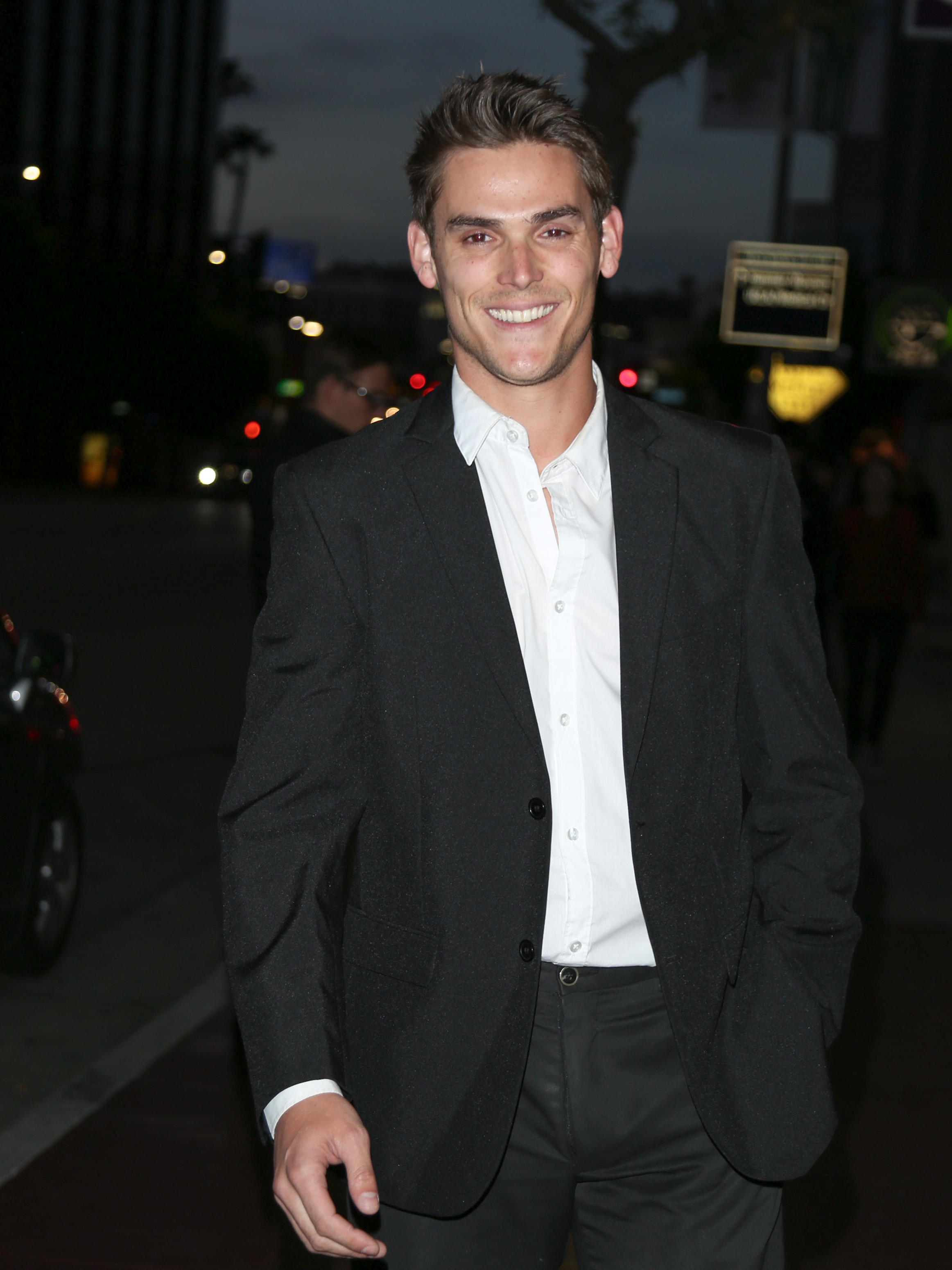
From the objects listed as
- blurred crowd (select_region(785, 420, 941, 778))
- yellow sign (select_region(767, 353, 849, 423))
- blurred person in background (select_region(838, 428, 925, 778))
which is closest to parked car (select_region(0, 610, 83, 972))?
blurred crowd (select_region(785, 420, 941, 778))

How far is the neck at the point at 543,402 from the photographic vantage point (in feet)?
7.60

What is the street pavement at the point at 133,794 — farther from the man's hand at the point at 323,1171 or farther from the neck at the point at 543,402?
the neck at the point at 543,402

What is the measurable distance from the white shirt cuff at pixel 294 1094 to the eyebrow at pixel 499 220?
1162mm

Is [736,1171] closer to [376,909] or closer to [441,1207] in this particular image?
[441,1207]

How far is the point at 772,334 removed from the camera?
19.9 meters

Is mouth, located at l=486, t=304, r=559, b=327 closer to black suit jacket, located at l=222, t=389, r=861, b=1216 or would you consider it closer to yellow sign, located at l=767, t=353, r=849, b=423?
black suit jacket, located at l=222, t=389, r=861, b=1216

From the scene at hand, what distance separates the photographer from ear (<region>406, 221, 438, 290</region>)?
242 cm

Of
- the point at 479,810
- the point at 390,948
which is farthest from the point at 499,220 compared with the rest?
the point at 390,948

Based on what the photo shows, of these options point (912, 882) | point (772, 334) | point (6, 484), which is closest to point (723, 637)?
point (912, 882)

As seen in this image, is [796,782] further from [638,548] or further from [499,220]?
[499,220]

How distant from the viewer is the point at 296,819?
6.93 feet

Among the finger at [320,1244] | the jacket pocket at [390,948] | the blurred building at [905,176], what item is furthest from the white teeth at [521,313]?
the blurred building at [905,176]

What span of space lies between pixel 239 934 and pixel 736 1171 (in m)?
0.72

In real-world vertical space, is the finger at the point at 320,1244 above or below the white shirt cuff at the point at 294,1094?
below
